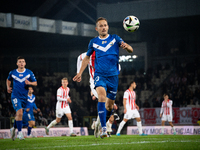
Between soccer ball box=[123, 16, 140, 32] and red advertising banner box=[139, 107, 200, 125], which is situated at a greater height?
soccer ball box=[123, 16, 140, 32]

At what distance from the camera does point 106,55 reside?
6.58 m

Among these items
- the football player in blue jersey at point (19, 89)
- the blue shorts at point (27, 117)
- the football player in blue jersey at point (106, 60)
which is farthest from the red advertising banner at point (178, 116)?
the football player in blue jersey at point (106, 60)

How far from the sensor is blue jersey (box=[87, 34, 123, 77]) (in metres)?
6.54

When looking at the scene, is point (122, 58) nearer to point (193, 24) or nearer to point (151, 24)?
point (151, 24)

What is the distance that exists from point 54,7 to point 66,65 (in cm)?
571

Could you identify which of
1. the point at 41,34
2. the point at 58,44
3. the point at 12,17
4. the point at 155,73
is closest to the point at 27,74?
the point at 12,17

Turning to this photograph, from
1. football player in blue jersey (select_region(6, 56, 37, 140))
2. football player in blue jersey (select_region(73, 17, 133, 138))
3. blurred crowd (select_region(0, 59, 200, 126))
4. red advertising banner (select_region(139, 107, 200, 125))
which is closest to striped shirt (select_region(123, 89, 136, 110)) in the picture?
football player in blue jersey (select_region(6, 56, 37, 140))

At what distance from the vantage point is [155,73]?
2648 cm

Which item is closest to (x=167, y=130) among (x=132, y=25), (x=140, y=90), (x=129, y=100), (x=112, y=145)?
(x=129, y=100)

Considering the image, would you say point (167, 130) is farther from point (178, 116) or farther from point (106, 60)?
point (106, 60)

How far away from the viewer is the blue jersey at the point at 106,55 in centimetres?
654

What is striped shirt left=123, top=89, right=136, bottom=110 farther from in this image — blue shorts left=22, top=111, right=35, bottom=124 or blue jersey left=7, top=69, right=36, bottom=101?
blue jersey left=7, top=69, right=36, bottom=101

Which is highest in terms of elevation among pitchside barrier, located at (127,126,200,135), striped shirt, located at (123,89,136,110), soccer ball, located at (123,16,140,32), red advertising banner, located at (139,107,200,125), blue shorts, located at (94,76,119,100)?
soccer ball, located at (123,16,140,32)

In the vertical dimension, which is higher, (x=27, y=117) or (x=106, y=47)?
(x=106, y=47)
